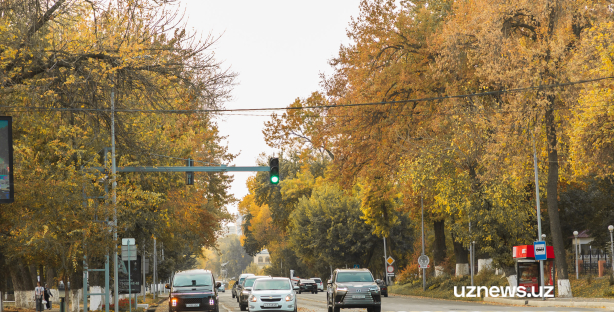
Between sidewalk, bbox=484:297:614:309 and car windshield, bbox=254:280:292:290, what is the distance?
10.9 m

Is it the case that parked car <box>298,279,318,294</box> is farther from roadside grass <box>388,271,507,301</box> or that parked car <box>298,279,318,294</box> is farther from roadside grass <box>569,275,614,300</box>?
roadside grass <box>569,275,614,300</box>

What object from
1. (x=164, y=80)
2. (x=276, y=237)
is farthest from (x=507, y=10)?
(x=276, y=237)

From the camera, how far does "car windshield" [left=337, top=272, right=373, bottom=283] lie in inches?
1075

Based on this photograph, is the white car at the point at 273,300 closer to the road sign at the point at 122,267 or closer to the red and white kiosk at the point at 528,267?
the road sign at the point at 122,267

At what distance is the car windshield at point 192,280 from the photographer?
1058 inches

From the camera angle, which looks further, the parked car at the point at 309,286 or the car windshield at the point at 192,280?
the parked car at the point at 309,286

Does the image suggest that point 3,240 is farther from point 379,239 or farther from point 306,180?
point 306,180

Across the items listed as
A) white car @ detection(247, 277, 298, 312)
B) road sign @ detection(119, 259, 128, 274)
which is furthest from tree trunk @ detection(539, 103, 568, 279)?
road sign @ detection(119, 259, 128, 274)

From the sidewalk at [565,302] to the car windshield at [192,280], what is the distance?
14.0m

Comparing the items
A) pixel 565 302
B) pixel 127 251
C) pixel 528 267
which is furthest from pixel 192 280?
pixel 528 267

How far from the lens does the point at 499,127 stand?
30.2m

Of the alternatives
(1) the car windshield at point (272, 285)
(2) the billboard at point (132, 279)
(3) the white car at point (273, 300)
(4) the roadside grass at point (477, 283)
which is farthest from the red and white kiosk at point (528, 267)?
(2) the billboard at point (132, 279)

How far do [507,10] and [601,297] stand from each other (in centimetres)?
1361

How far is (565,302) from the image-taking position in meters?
28.8
